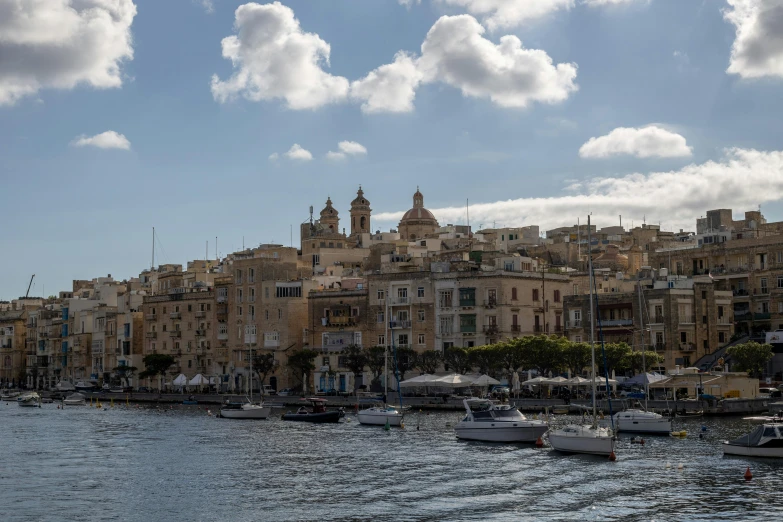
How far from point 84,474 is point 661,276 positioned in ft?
204

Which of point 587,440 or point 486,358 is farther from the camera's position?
point 486,358

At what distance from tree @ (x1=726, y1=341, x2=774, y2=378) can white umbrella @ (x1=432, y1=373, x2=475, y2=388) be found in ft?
71.7

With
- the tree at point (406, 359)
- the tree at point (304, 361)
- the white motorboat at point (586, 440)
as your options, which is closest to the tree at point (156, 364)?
the tree at point (304, 361)

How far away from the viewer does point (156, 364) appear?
467 ft

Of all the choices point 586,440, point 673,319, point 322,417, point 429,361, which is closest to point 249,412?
point 322,417

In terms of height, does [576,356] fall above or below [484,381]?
above

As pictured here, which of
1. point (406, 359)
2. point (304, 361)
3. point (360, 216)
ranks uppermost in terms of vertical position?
point (360, 216)

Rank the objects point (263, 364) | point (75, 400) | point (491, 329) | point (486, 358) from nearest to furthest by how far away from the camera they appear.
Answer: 1. point (486, 358)
2. point (491, 329)
3. point (263, 364)
4. point (75, 400)

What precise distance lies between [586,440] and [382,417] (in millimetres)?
24938

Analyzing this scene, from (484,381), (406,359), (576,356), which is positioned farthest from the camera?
(406,359)

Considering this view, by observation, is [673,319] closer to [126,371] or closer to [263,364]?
[263,364]

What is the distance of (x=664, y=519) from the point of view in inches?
1788

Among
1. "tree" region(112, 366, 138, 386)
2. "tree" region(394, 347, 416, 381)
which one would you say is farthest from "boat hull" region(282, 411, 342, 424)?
"tree" region(112, 366, 138, 386)

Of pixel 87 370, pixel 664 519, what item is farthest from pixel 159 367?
pixel 664 519
